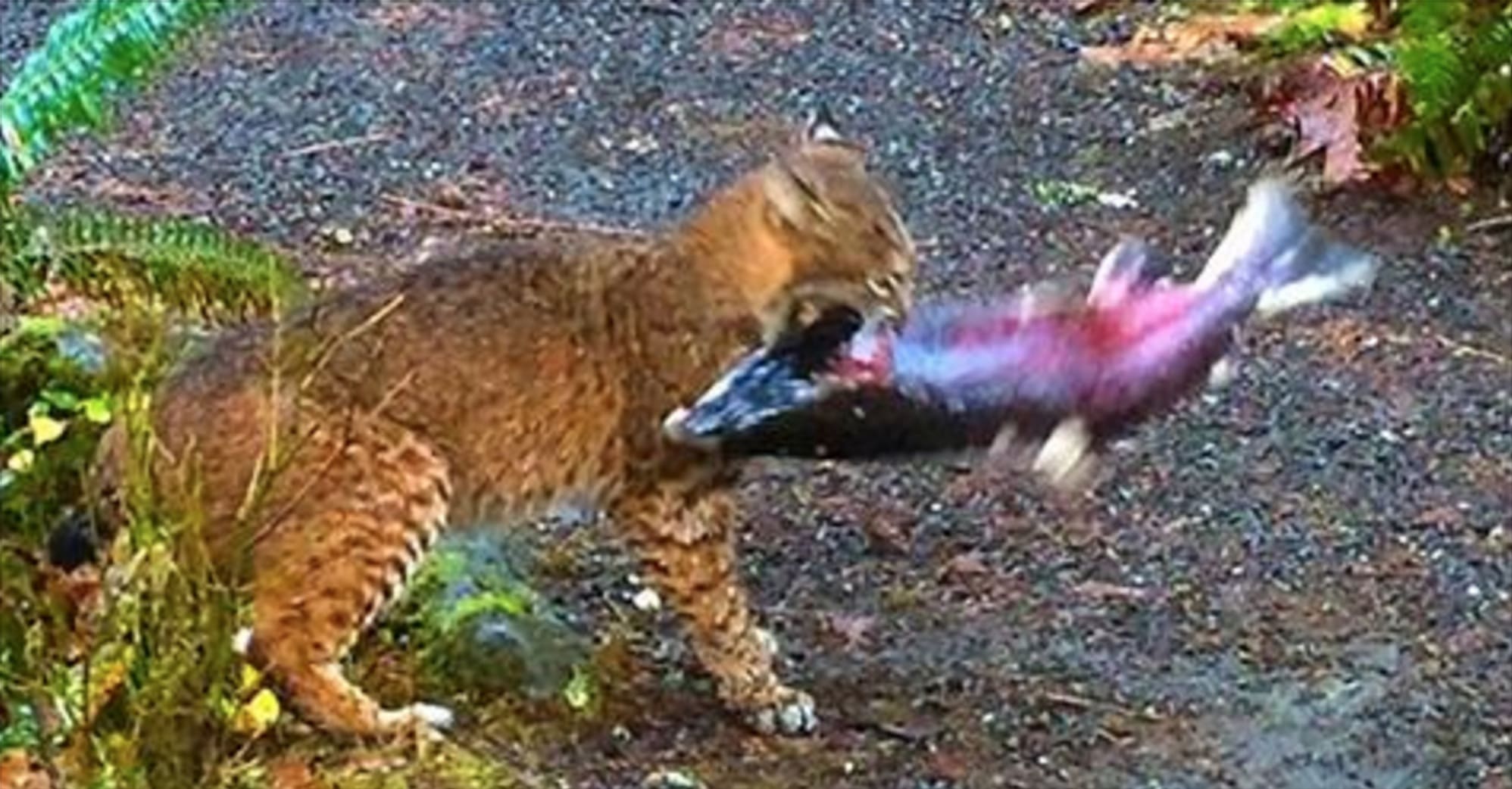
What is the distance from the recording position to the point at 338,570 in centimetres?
464

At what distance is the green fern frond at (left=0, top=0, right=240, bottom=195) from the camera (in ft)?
16.9

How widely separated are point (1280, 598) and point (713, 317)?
4.00 ft

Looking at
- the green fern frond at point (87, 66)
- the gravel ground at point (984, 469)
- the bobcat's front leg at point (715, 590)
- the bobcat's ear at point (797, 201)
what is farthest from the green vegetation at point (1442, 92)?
the green fern frond at point (87, 66)

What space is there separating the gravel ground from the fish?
1.60 feet

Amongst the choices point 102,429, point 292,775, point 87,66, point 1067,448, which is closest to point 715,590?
point 1067,448

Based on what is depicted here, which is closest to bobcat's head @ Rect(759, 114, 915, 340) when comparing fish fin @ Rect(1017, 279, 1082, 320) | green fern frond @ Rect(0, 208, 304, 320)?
fish fin @ Rect(1017, 279, 1082, 320)

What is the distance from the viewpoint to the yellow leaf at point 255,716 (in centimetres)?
431

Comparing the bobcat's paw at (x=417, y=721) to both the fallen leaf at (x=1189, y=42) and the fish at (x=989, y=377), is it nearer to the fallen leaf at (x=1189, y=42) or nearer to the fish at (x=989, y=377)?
the fish at (x=989, y=377)

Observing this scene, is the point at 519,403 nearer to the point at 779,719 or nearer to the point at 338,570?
the point at 338,570

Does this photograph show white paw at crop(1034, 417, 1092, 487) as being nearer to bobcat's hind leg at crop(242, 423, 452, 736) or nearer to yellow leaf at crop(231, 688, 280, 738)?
bobcat's hind leg at crop(242, 423, 452, 736)

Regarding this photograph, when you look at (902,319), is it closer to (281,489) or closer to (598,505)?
(598,505)

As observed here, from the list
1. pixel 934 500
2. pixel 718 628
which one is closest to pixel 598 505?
pixel 718 628

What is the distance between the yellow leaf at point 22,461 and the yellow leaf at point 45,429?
0.07 feet

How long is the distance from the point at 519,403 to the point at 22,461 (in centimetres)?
79
